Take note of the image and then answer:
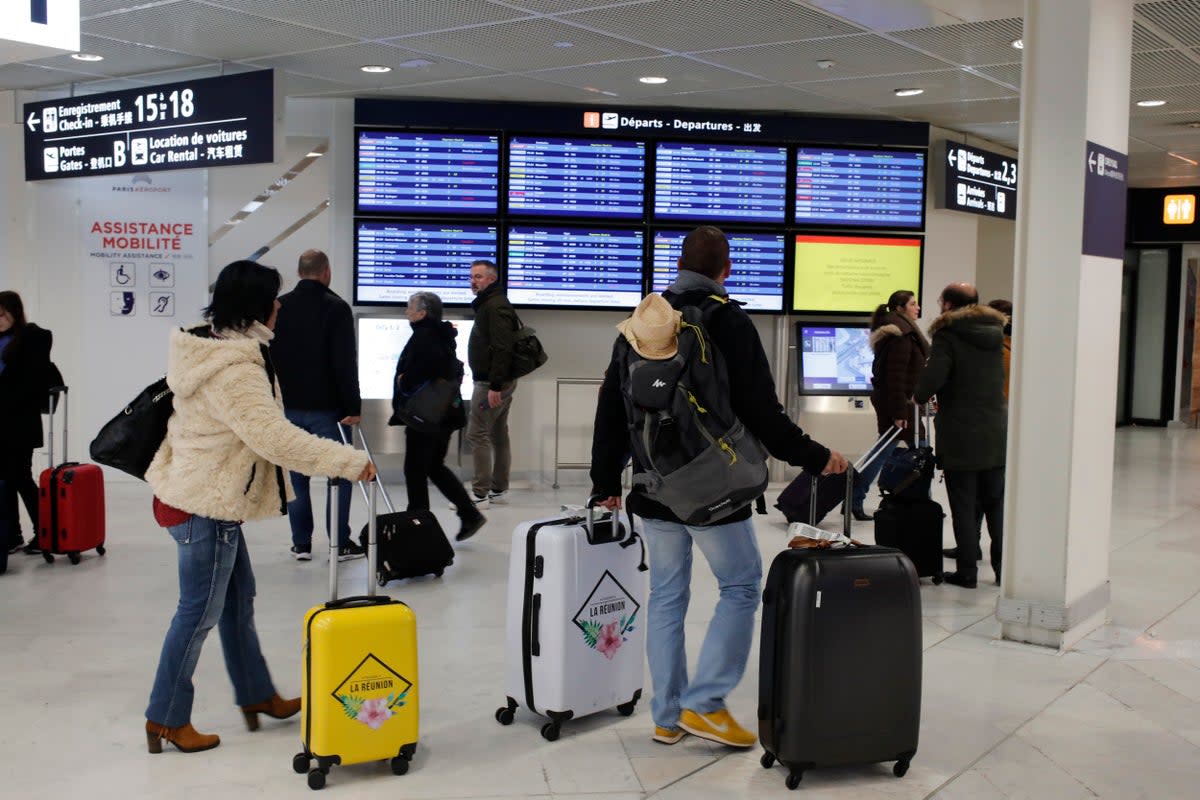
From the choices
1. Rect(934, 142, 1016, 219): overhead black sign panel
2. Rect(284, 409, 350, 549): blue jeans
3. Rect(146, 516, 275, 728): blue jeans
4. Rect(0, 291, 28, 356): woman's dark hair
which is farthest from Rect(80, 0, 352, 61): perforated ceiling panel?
Rect(934, 142, 1016, 219): overhead black sign panel

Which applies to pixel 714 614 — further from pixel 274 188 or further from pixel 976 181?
pixel 976 181

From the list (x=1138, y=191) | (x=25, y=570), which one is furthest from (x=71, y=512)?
(x=1138, y=191)

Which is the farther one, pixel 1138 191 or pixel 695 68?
pixel 1138 191

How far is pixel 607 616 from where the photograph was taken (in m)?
3.75

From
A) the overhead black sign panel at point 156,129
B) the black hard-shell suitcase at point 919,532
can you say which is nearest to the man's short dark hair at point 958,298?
the black hard-shell suitcase at point 919,532

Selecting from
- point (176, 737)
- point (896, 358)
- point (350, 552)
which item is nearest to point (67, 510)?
point (350, 552)

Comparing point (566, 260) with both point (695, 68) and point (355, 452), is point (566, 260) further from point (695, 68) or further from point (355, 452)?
point (355, 452)

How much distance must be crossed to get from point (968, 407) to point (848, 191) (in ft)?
12.5

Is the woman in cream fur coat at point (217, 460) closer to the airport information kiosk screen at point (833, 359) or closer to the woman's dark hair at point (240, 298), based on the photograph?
the woman's dark hair at point (240, 298)

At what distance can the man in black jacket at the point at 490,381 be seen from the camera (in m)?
7.80

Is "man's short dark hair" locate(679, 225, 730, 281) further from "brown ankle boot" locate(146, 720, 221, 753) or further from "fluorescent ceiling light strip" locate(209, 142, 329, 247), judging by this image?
"fluorescent ceiling light strip" locate(209, 142, 329, 247)

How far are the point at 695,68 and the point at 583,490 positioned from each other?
3.14 m

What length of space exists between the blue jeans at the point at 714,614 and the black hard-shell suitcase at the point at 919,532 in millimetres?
2532

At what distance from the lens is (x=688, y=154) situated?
8.98 meters
